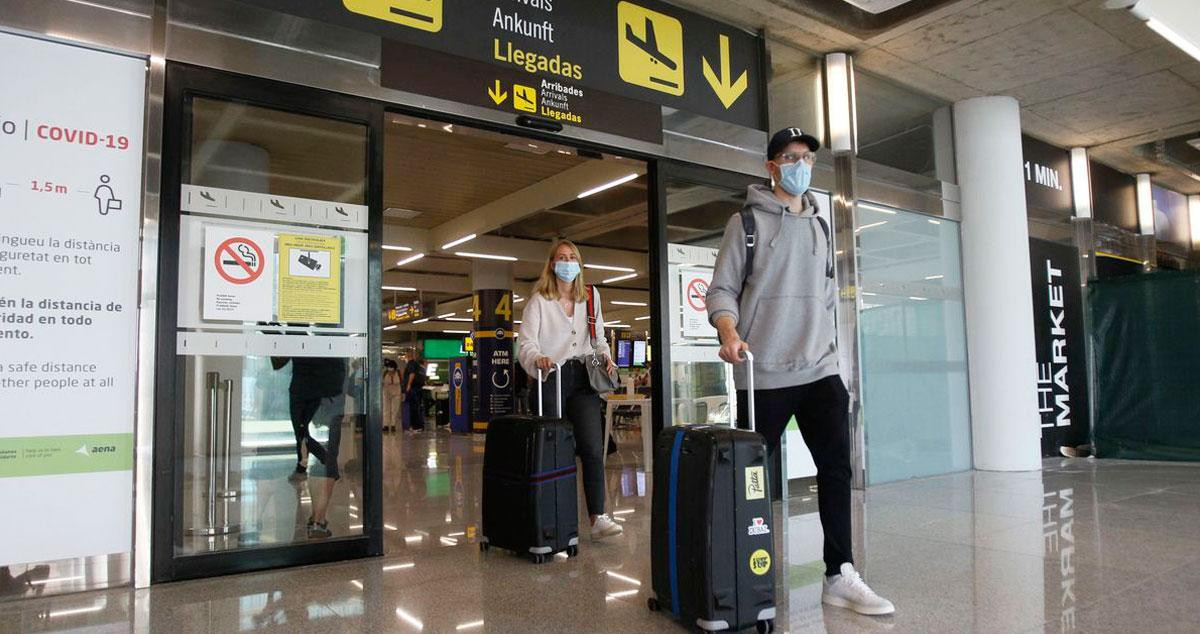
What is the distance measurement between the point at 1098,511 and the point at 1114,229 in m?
6.42

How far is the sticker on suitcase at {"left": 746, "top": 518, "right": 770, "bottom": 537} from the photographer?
8.07 feet

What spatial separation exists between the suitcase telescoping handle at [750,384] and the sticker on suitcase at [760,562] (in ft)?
1.32

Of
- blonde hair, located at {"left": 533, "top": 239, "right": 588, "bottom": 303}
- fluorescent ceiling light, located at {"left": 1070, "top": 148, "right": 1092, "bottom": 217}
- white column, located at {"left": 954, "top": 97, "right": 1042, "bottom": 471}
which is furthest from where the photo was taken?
fluorescent ceiling light, located at {"left": 1070, "top": 148, "right": 1092, "bottom": 217}

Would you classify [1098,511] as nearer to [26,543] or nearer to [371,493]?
[371,493]

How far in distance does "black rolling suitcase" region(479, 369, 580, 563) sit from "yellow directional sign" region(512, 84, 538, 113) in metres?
1.84

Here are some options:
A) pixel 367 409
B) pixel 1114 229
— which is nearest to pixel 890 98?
pixel 1114 229

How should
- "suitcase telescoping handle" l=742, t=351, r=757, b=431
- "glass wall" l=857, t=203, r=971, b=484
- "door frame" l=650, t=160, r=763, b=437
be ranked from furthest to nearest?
1. "glass wall" l=857, t=203, r=971, b=484
2. "door frame" l=650, t=160, r=763, b=437
3. "suitcase telescoping handle" l=742, t=351, r=757, b=431

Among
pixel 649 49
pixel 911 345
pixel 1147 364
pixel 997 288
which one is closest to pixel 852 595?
pixel 649 49

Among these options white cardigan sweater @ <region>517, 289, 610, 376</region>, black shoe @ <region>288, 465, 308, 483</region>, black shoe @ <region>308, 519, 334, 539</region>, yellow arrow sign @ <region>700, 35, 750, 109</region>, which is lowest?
black shoe @ <region>308, 519, 334, 539</region>

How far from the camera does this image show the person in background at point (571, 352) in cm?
409

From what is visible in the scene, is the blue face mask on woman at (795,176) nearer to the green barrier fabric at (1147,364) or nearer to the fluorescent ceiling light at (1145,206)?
the green barrier fabric at (1147,364)

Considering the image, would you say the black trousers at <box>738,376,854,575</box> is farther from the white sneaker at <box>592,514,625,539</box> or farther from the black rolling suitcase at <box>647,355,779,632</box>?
the white sneaker at <box>592,514,625,539</box>

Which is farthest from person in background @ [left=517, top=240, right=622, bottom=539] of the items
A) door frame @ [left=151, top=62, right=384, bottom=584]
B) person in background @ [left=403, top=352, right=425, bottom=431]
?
person in background @ [left=403, top=352, right=425, bottom=431]

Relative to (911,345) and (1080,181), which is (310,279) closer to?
(911,345)
